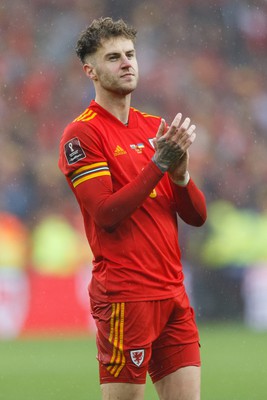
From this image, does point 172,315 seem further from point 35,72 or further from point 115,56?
point 35,72

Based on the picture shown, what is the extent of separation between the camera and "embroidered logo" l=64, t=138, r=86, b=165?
413 centimetres

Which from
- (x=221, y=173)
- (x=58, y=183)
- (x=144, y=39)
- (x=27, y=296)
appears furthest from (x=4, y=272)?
(x=144, y=39)

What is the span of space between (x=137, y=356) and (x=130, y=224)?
53 centimetres

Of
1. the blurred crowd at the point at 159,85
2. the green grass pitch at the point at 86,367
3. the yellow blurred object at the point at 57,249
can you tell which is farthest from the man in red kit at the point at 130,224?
the blurred crowd at the point at 159,85

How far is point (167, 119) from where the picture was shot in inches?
572

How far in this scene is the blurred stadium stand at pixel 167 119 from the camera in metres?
11.5

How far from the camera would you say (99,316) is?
4.20m

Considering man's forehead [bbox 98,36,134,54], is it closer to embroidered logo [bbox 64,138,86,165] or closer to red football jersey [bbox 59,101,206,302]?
red football jersey [bbox 59,101,206,302]

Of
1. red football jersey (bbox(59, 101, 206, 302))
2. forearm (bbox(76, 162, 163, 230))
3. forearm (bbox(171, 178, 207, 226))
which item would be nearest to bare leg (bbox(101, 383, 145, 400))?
red football jersey (bbox(59, 101, 206, 302))

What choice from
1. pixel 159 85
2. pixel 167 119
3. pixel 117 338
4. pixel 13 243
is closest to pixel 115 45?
pixel 117 338

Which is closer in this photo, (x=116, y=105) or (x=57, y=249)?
(x=116, y=105)

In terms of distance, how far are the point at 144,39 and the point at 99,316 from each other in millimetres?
11991

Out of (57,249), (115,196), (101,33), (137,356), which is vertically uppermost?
(101,33)

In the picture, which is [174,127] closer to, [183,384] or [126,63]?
[126,63]
